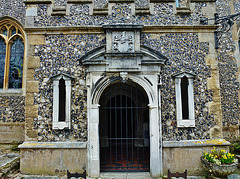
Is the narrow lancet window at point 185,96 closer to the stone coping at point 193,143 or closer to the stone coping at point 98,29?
the stone coping at point 193,143

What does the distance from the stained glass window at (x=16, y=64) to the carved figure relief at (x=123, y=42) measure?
5.50m

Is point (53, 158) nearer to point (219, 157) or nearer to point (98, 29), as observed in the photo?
point (98, 29)

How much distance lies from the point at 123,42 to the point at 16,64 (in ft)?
19.4

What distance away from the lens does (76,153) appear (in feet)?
16.4

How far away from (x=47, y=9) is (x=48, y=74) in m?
2.06

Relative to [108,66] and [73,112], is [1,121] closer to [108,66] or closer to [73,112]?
[73,112]

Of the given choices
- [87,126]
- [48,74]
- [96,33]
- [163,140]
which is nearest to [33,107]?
[48,74]

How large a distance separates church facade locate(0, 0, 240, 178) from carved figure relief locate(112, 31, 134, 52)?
0.03m

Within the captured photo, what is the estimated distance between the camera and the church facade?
16.4 feet

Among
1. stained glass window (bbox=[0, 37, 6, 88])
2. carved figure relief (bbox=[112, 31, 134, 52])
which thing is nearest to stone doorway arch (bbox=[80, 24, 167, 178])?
carved figure relief (bbox=[112, 31, 134, 52])

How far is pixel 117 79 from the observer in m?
5.15

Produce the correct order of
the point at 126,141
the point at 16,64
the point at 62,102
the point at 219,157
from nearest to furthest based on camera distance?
the point at 219,157, the point at 62,102, the point at 126,141, the point at 16,64

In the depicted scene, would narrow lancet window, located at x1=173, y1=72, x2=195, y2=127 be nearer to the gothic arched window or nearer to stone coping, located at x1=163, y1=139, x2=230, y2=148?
stone coping, located at x1=163, y1=139, x2=230, y2=148

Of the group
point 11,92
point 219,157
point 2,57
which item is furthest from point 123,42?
point 2,57
